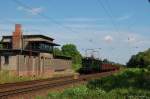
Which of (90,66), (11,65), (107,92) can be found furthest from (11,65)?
(107,92)

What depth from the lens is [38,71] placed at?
74.2 meters

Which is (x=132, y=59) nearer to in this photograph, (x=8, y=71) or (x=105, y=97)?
(x=8, y=71)

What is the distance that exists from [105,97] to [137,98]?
340 centimetres

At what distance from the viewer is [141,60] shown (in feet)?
393

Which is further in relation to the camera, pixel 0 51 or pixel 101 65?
pixel 101 65

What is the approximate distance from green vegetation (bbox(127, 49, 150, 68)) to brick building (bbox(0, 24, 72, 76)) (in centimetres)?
2171

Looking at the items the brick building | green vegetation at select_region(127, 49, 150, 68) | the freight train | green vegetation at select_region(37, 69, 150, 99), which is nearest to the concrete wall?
the brick building

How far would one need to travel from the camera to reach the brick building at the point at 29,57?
208 feet

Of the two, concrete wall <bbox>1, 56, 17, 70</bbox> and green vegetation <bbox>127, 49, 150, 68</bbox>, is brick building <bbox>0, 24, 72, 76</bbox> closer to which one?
concrete wall <bbox>1, 56, 17, 70</bbox>

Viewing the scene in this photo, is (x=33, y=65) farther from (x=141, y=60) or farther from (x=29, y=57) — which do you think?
(x=141, y=60)

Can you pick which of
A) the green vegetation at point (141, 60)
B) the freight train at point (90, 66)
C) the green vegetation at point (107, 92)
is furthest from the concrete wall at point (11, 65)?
the green vegetation at point (141, 60)

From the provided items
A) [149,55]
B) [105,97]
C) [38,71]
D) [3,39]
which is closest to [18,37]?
[38,71]

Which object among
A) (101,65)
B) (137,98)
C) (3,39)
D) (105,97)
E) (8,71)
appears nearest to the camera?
(137,98)

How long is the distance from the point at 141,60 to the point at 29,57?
57208 millimetres
